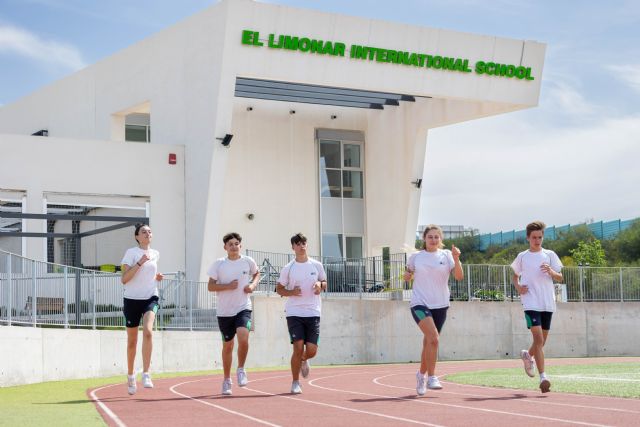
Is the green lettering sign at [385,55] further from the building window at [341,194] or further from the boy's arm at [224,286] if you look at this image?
the boy's arm at [224,286]

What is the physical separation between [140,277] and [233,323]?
1.25m

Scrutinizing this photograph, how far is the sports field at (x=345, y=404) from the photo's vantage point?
9.56m

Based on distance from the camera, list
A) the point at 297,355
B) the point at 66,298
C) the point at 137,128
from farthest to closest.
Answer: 1. the point at 137,128
2. the point at 66,298
3. the point at 297,355

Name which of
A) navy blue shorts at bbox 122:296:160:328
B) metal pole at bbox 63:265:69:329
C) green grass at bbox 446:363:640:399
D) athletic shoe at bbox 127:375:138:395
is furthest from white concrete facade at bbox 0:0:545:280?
athletic shoe at bbox 127:375:138:395

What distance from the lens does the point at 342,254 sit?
39.7 metres

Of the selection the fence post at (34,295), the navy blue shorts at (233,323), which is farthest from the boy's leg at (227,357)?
the fence post at (34,295)

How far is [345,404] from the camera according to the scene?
11.4 m

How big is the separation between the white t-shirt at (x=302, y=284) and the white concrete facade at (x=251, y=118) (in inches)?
742

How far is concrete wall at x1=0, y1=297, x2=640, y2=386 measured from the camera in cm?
1983

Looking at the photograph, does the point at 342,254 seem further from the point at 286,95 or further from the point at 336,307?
the point at 336,307

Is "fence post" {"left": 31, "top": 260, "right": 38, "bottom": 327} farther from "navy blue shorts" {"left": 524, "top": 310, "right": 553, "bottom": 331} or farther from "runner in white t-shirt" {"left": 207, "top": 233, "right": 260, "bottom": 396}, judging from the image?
"navy blue shorts" {"left": 524, "top": 310, "right": 553, "bottom": 331}

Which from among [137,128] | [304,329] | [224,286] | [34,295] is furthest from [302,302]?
[137,128]

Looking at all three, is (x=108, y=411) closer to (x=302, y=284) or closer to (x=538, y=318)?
(x=302, y=284)

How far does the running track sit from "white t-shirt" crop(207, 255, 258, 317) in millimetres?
1057
